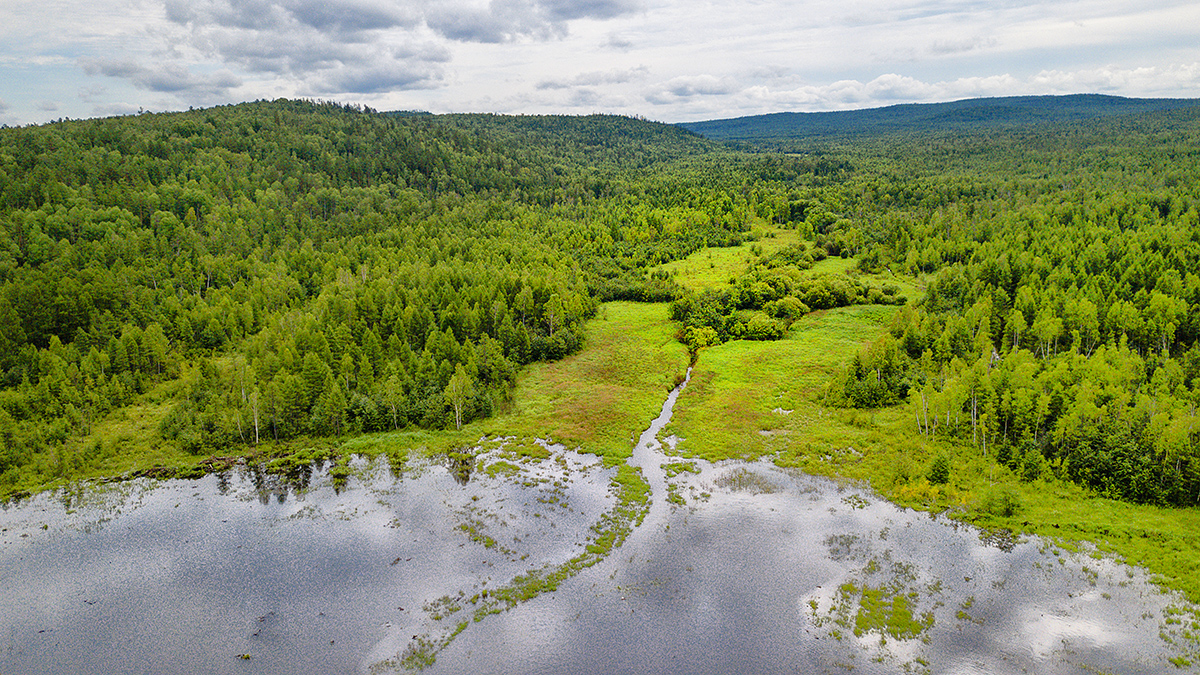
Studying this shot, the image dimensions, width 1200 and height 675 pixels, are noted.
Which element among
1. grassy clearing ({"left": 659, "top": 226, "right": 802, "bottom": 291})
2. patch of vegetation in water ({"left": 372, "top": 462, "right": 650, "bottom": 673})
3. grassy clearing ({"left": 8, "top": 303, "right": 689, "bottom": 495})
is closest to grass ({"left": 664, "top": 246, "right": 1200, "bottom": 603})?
grassy clearing ({"left": 8, "top": 303, "right": 689, "bottom": 495})

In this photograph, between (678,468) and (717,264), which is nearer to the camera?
(678,468)

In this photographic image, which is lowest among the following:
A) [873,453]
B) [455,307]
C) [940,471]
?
[873,453]

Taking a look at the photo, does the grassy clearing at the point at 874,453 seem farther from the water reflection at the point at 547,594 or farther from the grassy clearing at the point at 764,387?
the water reflection at the point at 547,594

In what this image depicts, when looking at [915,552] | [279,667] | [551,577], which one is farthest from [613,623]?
[915,552]

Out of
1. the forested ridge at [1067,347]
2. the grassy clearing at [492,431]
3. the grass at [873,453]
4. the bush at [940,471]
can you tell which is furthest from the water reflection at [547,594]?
the forested ridge at [1067,347]

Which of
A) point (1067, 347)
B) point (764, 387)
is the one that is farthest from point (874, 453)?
point (1067, 347)

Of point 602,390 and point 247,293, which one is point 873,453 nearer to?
point 602,390
